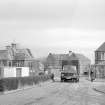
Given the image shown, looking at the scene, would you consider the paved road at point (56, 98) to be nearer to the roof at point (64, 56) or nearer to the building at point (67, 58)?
the building at point (67, 58)

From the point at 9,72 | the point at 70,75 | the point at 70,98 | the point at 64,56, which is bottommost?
the point at 70,98

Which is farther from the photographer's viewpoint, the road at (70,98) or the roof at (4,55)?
the roof at (4,55)

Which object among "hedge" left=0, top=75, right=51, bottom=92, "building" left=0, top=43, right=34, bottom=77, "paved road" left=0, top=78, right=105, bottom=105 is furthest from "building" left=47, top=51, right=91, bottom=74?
"paved road" left=0, top=78, right=105, bottom=105

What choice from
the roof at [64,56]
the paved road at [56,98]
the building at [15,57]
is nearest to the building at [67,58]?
the roof at [64,56]

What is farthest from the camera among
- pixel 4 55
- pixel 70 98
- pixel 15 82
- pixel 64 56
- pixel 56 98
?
pixel 64 56

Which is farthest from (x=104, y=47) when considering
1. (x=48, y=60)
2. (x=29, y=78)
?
(x=29, y=78)

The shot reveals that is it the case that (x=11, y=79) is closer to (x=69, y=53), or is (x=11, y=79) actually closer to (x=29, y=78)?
→ (x=29, y=78)

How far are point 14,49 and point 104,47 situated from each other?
1163 inches

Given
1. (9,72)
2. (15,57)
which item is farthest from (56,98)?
(15,57)

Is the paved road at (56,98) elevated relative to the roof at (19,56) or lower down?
lower down

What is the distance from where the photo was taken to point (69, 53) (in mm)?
137500

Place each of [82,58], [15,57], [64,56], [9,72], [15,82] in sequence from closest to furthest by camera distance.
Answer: [15,82], [9,72], [15,57], [64,56], [82,58]

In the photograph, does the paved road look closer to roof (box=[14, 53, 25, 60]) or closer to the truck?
the truck

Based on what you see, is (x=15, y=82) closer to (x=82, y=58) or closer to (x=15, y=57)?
(x=15, y=57)
